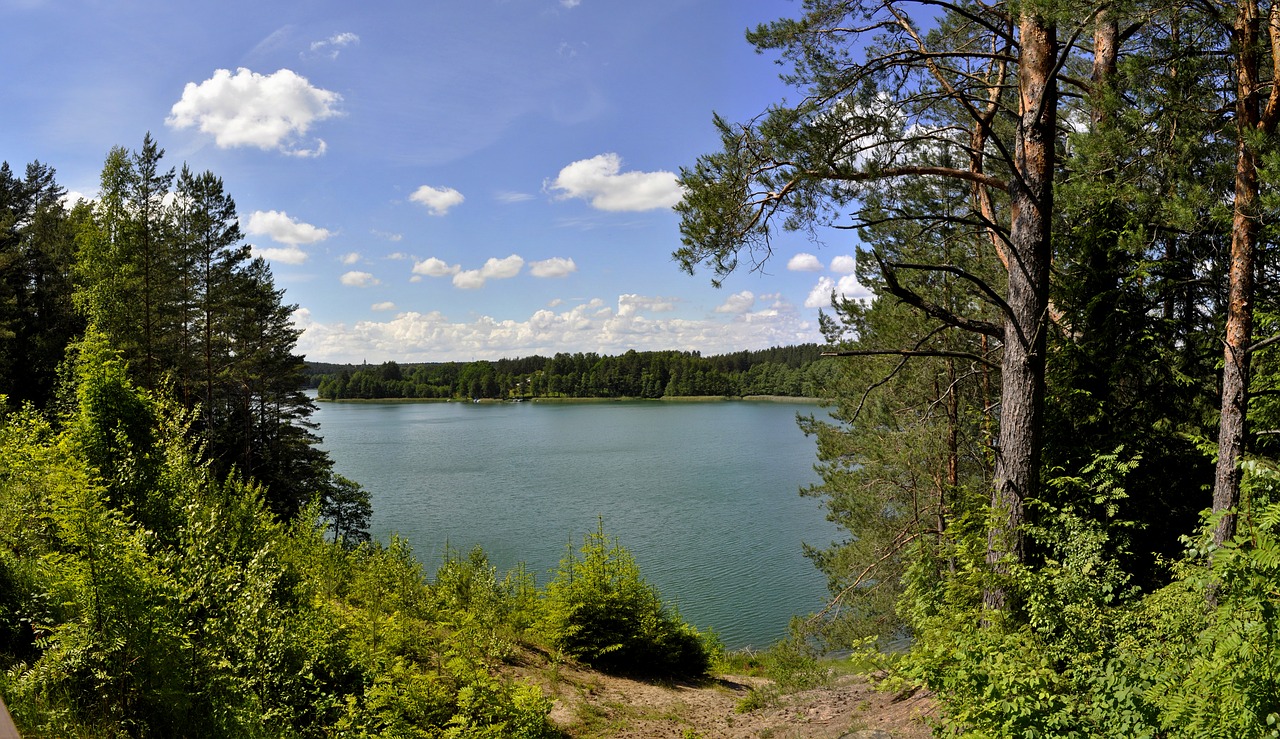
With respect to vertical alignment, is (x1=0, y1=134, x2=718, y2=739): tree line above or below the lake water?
above

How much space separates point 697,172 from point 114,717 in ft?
21.7

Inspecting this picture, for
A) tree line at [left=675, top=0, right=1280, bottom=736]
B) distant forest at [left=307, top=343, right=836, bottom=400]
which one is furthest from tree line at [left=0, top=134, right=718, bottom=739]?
distant forest at [left=307, top=343, right=836, bottom=400]

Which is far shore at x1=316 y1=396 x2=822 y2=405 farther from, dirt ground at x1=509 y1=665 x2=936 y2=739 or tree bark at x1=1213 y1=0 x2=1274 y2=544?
tree bark at x1=1213 y1=0 x2=1274 y2=544

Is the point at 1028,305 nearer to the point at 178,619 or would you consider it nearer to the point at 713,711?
the point at 713,711

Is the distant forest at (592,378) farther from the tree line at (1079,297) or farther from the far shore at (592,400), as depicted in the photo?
the tree line at (1079,297)

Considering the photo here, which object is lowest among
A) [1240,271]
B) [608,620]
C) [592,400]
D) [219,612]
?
[608,620]

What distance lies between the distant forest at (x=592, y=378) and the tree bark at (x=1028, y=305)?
97.0 metres

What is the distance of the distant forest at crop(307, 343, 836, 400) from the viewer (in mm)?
111438

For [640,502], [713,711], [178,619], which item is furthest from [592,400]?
[178,619]

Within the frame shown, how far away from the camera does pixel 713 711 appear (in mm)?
9070

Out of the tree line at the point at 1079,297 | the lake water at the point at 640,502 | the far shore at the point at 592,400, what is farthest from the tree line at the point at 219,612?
the far shore at the point at 592,400

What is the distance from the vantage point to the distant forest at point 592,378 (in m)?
111

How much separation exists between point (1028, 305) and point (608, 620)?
25.8 feet

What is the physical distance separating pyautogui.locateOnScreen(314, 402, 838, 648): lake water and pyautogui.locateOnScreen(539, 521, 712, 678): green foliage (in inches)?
232
